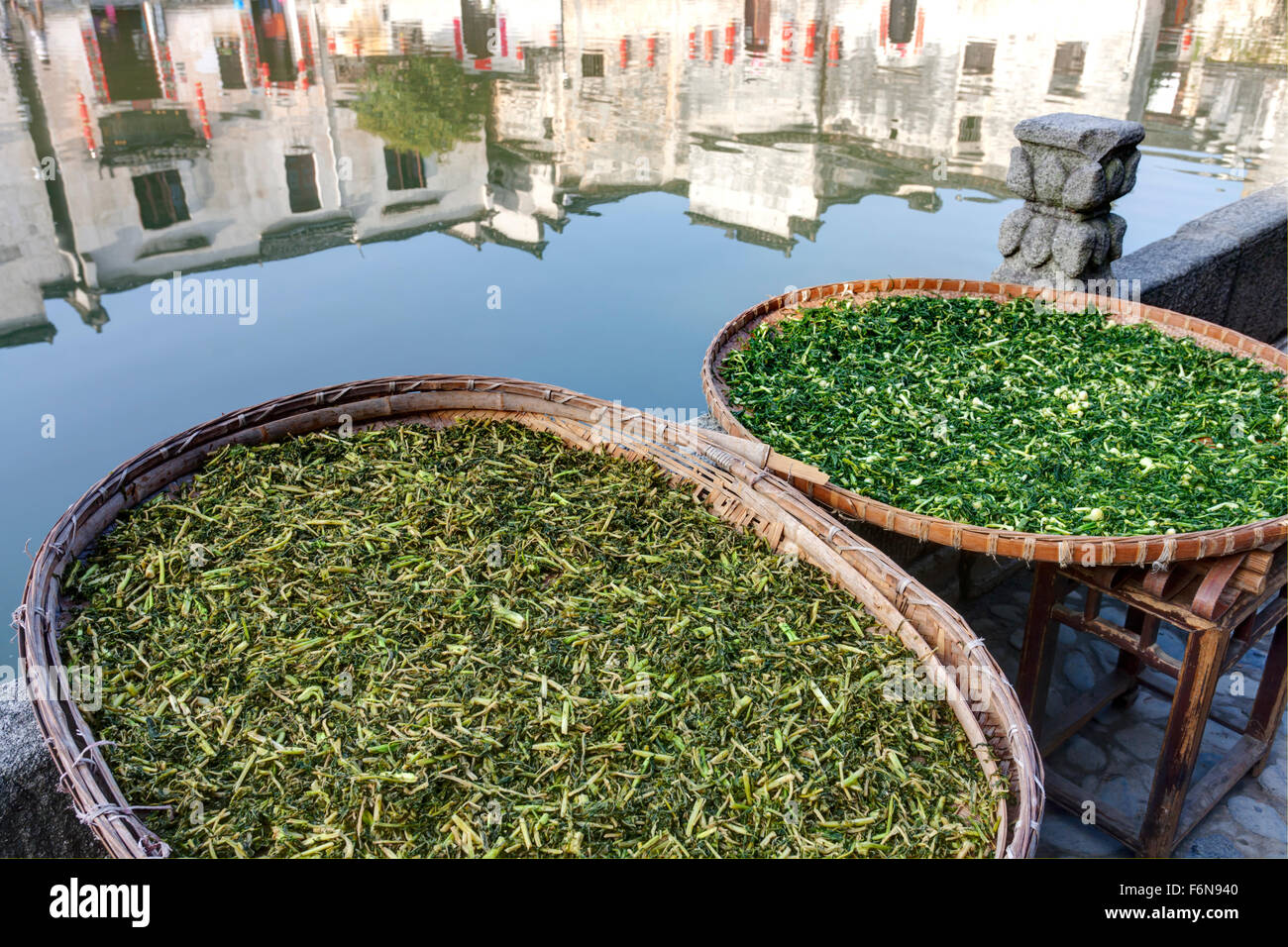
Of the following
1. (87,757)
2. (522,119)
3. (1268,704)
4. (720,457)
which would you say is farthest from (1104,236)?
(522,119)

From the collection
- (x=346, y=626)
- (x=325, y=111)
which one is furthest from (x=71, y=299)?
(x=346, y=626)

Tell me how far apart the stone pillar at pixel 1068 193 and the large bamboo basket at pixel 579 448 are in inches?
91.0

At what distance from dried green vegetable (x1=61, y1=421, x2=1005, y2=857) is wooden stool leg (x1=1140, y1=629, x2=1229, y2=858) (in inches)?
39.2

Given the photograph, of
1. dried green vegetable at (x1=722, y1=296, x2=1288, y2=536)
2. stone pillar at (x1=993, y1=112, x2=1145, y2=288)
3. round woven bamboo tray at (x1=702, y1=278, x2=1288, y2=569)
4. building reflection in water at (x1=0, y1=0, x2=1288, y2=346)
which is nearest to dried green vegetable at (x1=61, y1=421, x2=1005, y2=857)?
round woven bamboo tray at (x1=702, y1=278, x2=1288, y2=569)

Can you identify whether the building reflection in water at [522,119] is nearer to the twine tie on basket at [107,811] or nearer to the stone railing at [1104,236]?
the stone railing at [1104,236]

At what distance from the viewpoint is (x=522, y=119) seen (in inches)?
545

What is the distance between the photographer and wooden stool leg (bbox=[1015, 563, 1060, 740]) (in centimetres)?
286

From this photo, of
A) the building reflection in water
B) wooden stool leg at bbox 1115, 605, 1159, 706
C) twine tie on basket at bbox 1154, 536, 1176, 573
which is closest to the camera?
twine tie on basket at bbox 1154, 536, 1176, 573

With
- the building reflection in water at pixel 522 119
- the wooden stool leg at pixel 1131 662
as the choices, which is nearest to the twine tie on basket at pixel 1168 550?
the wooden stool leg at pixel 1131 662

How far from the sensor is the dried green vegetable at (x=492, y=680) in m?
1.76

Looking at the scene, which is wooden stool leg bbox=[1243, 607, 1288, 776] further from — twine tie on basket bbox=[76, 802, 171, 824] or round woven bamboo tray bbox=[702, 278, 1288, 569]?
twine tie on basket bbox=[76, 802, 171, 824]

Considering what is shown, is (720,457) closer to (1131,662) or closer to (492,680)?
(492,680)

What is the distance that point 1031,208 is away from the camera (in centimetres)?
419

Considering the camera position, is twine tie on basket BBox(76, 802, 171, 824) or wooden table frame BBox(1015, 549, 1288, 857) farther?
wooden table frame BBox(1015, 549, 1288, 857)
